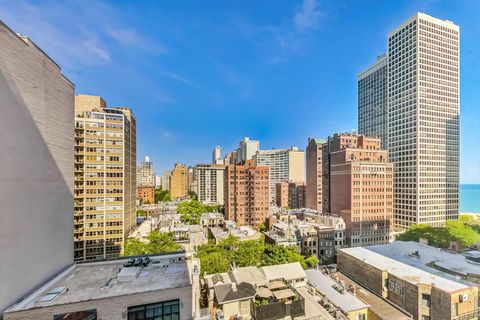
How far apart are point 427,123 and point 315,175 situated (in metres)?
46.1

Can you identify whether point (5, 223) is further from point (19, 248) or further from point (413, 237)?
point (413, 237)

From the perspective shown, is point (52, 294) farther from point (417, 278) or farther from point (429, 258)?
point (429, 258)

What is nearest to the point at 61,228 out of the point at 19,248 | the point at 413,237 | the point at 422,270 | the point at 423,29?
the point at 19,248

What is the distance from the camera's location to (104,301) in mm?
12695

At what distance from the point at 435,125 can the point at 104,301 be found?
11285 cm

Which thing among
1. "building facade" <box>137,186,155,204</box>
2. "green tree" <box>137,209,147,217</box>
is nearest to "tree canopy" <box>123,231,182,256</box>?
"green tree" <box>137,209,147,217</box>

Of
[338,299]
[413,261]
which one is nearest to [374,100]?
[413,261]

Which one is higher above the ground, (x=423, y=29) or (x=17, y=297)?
(x=423, y=29)

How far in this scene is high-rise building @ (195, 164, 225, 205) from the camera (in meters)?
130

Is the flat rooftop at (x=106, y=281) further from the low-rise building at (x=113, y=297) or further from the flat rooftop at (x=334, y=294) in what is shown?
the flat rooftop at (x=334, y=294)

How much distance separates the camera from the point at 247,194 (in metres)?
84.3

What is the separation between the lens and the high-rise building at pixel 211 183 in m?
130

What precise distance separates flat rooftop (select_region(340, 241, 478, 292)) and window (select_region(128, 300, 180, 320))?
31.0m

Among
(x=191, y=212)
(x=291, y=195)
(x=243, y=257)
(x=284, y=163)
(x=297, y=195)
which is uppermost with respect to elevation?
(x=284, y=163)
